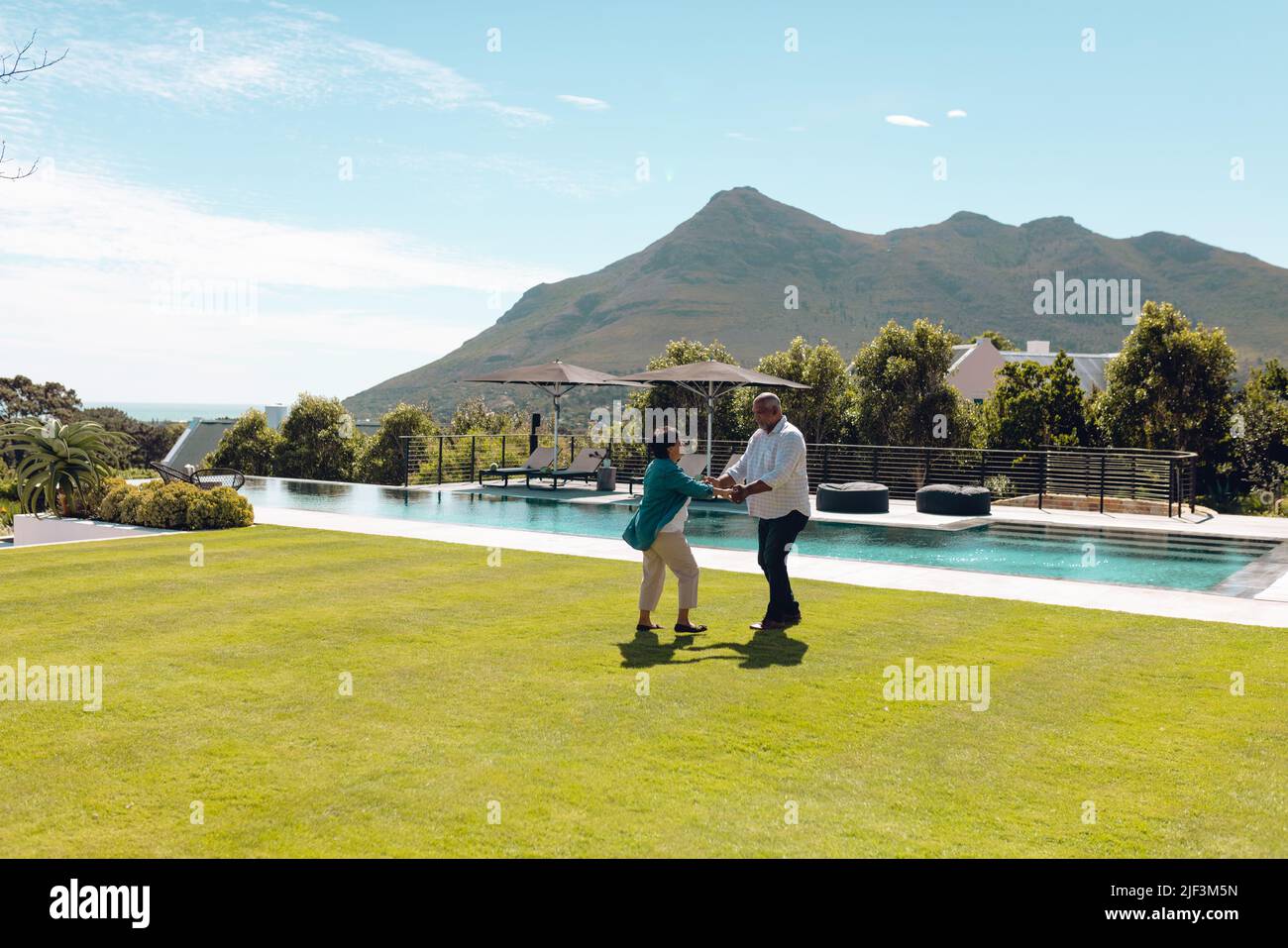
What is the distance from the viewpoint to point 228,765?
16.5 feet

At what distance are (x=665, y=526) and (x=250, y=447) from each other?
1073 inches

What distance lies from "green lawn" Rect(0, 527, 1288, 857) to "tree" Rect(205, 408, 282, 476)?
22.9 metres

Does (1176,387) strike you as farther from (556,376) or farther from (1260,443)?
(556,376)

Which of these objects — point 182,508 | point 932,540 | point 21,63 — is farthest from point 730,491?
point 182,508

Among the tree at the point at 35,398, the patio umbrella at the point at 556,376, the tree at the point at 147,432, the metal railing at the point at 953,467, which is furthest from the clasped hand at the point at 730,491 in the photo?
the tree at the point at 147,432

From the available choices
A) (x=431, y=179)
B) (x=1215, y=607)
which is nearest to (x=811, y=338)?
(x=431, y=179)

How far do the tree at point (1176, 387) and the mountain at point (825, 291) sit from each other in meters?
101

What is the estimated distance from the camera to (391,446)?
30750 mm

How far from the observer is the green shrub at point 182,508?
1580 centimetres

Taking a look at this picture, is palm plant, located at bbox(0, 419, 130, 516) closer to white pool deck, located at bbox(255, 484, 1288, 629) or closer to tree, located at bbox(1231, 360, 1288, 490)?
white pool deck, located at bbox(255, 484, 1288, 629)

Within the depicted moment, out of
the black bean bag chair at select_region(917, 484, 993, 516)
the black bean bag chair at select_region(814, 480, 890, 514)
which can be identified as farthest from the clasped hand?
the black bean bag chair at select_region(917, 484, 993, 516)

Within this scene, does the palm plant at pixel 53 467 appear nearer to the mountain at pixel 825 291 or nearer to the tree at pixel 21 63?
the tree at pixel 21 63
